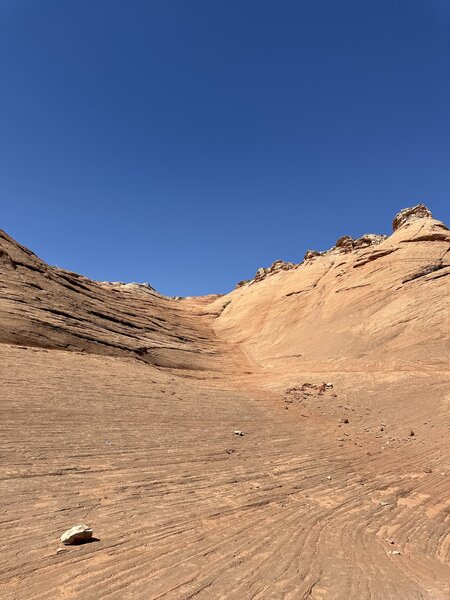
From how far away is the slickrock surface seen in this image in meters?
5.02

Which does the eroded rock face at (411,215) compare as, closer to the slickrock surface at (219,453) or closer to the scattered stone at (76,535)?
the slickrock surface at (219,453)

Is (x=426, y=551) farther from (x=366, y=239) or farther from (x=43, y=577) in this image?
(x=366, y=239)

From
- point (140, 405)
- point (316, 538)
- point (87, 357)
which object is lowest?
point (316, 538)

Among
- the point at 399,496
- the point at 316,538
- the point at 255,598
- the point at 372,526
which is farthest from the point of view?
the point at 399,496

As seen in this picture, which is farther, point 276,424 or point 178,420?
point 276,424

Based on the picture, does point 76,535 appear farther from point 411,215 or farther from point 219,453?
point 411,215

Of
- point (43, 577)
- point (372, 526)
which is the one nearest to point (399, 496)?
point (372, 526)

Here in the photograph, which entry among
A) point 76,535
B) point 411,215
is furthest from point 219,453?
point 411,215

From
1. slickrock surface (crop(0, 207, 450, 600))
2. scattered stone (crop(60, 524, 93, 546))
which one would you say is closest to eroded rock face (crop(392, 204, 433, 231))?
slickrock surface (crop(0, 207, 450, 600))

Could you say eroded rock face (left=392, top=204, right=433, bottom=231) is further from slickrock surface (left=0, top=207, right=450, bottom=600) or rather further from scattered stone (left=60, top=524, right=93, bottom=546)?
scattered stone (left=60, top=524, right=93, bottom=546)

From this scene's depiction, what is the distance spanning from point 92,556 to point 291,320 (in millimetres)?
29569

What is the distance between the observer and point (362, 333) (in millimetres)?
25875

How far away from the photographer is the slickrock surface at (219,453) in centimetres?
502

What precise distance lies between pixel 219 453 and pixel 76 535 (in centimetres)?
556
